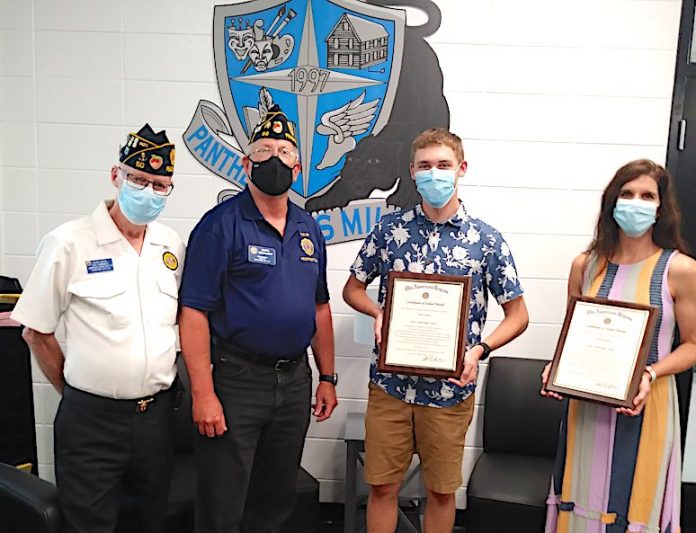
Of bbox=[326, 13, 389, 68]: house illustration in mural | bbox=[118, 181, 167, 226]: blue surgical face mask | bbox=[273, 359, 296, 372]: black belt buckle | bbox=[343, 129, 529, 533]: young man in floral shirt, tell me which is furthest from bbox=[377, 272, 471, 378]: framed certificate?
bbox=[326, 13, 389, 68]: house illustration in mural

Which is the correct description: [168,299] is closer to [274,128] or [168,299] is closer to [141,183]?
[141,183]

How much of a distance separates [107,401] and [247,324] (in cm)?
46

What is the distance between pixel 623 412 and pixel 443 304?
0.63 metres

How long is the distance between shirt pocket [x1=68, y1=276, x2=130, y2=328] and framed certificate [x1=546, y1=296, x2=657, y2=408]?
4.43ft

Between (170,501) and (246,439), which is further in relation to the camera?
(170,501)

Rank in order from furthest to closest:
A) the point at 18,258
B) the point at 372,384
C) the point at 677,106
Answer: the point at 18,258 → the point at 677,106 → the point at 372,384

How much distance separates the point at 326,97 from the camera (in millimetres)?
2807

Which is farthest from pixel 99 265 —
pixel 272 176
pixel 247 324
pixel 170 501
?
pixel 170 501

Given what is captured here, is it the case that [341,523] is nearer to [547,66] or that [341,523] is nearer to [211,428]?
[211,428]

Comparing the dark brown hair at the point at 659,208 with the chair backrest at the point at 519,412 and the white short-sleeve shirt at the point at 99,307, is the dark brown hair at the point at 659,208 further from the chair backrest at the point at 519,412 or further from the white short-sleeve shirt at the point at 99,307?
the white short-sleeve shirt at the point at 99,307

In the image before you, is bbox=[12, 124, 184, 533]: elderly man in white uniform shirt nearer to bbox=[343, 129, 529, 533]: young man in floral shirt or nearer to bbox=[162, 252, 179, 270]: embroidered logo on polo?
bbox=[162, 252, 179, 270]: embroidered logo on polo

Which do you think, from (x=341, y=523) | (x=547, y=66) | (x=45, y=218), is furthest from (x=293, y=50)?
(x=341, y=523)

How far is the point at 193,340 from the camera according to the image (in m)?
1.85

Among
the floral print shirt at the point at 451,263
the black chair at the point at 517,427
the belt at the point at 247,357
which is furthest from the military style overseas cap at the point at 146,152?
the black chair at the point at 517,427
